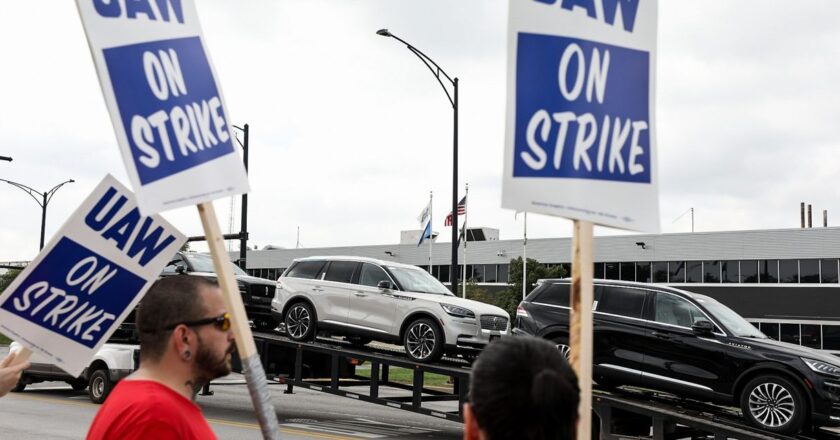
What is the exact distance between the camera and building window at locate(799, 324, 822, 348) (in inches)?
1877

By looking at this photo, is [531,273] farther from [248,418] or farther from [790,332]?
[248,418]

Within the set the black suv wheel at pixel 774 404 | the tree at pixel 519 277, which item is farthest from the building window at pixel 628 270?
the black suv wheel at pixel 774 404

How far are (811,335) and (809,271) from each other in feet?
12.5

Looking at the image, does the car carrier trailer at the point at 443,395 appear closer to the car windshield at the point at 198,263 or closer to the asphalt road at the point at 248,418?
the asphalt road at the point at 248,418

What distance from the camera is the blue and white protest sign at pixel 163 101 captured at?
2898 millimetres

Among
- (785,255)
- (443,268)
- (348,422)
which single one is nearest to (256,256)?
(443,268)

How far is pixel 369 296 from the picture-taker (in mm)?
14094

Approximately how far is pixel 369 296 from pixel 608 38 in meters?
11.2

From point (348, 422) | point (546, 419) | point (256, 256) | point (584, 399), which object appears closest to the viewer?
point (546, 419)

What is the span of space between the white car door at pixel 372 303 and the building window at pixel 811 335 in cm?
3983

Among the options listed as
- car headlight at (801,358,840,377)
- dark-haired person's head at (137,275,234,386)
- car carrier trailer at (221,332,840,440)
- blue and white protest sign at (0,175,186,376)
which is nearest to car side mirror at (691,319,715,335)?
car carrier trailer at (221,332,840,440)

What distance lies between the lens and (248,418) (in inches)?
614

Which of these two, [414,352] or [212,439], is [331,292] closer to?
[414,352]

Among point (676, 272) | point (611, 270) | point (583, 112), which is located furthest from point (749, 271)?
point (583, 112)
